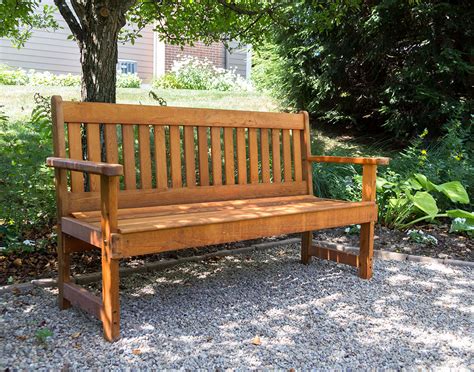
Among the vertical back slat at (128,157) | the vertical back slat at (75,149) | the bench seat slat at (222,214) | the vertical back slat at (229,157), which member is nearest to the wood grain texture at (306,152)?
the bench seat slat at (222,214)

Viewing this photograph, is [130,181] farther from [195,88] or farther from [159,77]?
[159,77]

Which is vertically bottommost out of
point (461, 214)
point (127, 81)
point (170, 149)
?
point (461, 214)

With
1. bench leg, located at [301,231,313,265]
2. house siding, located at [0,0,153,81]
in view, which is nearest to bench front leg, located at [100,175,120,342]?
bench leg, located at [301,231,313,265]

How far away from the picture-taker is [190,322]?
277cm

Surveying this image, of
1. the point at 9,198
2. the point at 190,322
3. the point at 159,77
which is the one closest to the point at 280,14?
the point at 9,198

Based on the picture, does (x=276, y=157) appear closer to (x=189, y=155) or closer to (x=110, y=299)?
(x=189, y=155)

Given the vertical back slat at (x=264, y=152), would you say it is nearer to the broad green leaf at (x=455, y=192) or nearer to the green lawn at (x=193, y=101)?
the broad green leaf at (x=455, y=192)

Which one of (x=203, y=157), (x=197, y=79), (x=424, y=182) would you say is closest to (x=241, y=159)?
(x=203, y=157)

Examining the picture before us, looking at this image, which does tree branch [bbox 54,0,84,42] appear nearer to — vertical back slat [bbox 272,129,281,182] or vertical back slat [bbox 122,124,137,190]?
vertical back slat [bbox 122,124,137,190]

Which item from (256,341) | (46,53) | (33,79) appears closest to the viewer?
(256,341)

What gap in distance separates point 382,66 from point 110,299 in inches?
246

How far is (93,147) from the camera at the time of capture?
2963 mm

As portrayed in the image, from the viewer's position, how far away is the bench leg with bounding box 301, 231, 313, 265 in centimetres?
392

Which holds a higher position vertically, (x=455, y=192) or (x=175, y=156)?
(x=175, y=156)
